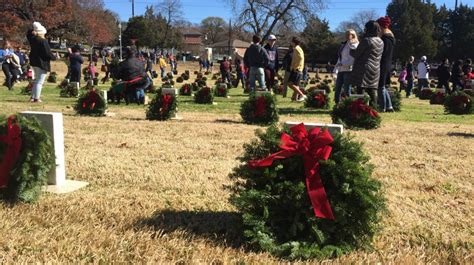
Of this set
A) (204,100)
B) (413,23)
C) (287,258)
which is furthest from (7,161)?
(413,23)

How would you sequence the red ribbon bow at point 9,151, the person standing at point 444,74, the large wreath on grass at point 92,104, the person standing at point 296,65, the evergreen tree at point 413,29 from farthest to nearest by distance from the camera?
the evergreen tree at point 413,29 < the person standing at point 444,74 < the person standing at point 296,65 < the large wreath on grass at point 92,104 < the red ribbon bow at point 9,151

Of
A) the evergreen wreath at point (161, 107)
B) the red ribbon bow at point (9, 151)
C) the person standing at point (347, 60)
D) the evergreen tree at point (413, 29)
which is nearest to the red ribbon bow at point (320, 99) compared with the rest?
the person standing at point (347, 60)

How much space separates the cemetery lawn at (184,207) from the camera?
2.98 m

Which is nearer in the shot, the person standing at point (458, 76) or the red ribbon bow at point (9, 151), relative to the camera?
the red ribbon bow at point (9, 151)

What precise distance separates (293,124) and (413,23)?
6991 cm

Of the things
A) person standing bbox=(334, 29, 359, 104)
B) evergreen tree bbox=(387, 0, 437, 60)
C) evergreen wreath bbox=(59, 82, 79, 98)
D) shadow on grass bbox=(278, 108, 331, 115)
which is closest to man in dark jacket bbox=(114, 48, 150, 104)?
evergreen wreath bbox=(59, 82, 79, 98)

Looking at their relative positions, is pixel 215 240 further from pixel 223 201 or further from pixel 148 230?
pixel 223 201

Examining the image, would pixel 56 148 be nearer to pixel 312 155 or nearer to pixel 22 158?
pixel 22 158

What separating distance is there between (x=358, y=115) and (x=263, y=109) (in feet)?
5.40

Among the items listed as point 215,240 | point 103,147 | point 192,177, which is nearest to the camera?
point 215,240

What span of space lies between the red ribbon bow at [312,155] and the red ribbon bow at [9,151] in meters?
1.85

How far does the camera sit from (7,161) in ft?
12.1

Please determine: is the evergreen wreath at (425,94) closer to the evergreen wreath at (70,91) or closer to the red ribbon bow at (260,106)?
the red ribbon bow at (260,106)

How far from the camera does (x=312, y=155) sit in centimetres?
297
